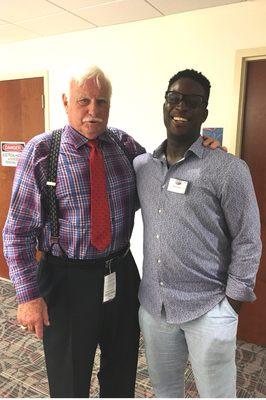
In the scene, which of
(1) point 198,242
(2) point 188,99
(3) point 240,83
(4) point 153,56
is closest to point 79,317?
(1) point 198,242

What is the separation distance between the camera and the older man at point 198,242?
122cm

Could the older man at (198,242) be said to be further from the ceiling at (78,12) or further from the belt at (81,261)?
the ceiling at (78,12)

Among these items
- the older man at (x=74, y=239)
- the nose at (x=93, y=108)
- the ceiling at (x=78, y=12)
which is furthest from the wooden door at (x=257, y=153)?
the nose at (x=93, y=108)

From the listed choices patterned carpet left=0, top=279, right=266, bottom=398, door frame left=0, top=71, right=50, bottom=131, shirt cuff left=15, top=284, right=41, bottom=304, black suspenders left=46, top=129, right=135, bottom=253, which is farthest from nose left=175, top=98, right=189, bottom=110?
door frame left=0, top=71, right=50, bottom=131

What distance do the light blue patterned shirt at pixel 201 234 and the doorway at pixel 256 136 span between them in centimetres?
130

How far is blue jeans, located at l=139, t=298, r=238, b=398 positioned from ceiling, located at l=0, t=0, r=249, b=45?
2003 millimetres

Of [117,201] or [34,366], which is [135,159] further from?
[34,366]

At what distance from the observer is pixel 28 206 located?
1.32 metres

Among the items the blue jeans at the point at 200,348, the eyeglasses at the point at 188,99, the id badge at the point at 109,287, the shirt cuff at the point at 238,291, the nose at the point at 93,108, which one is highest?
the eyeglasses at the point at 188,99

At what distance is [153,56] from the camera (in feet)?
8.66

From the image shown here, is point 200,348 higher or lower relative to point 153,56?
lower

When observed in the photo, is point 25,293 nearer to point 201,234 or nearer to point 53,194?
point 53,194

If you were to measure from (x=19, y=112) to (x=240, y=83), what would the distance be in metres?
2.22

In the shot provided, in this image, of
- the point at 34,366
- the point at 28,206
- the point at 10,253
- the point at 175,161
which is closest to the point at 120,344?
the point at 10,253
